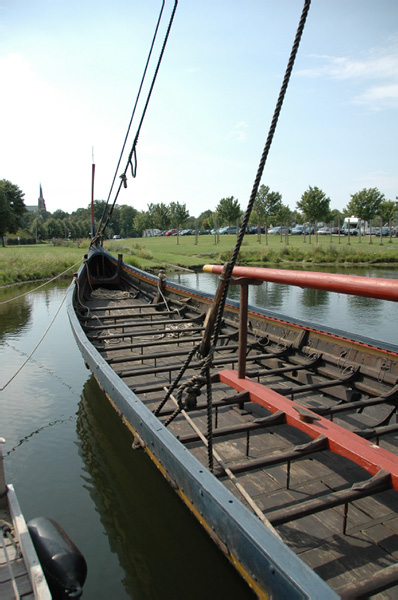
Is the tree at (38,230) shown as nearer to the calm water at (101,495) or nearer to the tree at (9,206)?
the tree at (9,206)

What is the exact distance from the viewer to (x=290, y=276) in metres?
3.02

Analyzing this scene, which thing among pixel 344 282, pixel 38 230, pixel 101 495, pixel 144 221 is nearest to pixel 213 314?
pixel 344 282

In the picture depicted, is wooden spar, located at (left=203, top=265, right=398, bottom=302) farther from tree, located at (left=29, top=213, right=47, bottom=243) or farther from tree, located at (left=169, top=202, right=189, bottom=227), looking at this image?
tree, located at (left=29, top=213, right=47, bottom=243)

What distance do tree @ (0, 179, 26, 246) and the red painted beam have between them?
55.7m

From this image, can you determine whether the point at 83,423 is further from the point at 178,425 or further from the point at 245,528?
the point at 245,528

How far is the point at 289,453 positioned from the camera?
322 cm

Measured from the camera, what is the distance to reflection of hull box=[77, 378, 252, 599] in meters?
3.64

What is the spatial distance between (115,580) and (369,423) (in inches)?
117

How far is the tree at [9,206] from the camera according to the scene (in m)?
52.8

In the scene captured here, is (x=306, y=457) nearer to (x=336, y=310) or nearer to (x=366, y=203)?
(x=336, y=310)

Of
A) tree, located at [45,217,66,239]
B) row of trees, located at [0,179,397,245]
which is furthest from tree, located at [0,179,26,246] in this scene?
tree, located at [45,217,66,239]

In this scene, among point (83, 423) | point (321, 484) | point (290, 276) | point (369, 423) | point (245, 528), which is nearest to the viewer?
point (245, 528)

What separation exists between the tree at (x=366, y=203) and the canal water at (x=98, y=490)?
43.7 metres

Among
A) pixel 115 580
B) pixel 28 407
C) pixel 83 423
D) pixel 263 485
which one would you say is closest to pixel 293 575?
pixel 263 485
